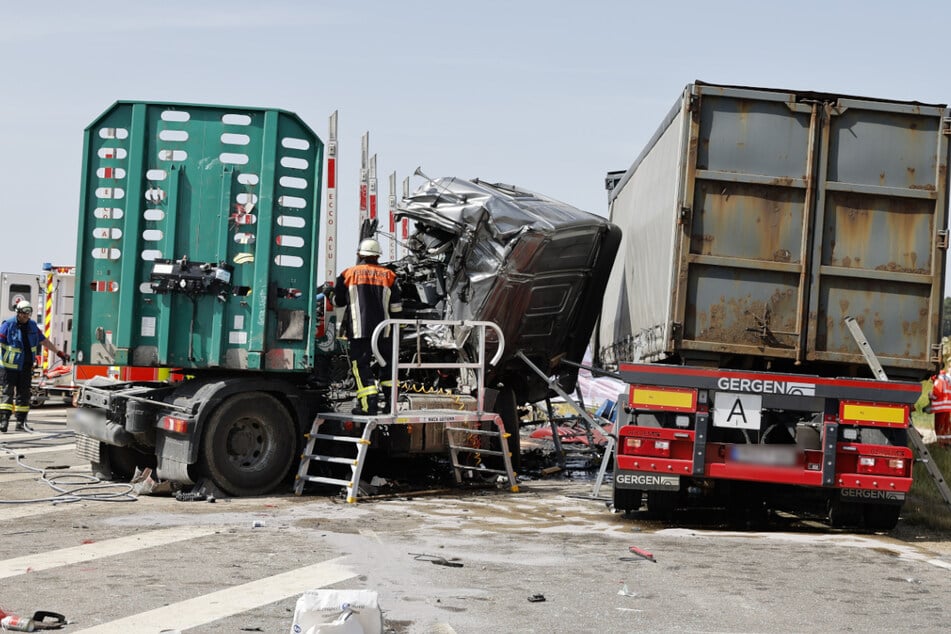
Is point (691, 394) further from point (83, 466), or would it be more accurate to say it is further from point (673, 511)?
point (83, 466)

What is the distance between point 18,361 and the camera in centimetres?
1658

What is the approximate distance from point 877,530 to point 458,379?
430cm

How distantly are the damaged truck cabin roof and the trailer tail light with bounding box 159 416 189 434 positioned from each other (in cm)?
286

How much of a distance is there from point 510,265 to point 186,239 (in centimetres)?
310

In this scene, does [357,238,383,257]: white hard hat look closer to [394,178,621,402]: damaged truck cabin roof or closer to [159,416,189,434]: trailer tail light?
[394,178,621,402]: damaged truck cabin roof

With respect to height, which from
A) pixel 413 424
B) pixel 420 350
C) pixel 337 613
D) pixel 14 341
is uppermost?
pixel 420 350

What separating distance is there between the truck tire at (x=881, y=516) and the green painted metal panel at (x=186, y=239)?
192 inches

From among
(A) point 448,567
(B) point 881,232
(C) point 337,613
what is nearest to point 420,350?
(B) point 881,232

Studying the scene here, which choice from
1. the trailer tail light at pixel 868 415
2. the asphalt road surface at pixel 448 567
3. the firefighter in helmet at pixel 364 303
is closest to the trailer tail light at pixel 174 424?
the asphalt road surface at pixel 448 567

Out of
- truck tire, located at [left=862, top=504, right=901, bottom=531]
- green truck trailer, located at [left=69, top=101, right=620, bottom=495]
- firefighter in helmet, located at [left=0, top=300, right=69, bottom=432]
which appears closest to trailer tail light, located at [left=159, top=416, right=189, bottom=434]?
green truck trailer, located at [left=69, top=101, right=620, bottom=495]

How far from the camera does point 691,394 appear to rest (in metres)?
9.09

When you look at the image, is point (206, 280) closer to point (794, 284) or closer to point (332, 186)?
point (332, 186)

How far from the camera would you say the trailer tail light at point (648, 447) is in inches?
357

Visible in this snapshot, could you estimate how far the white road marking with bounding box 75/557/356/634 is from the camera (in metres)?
5.34
